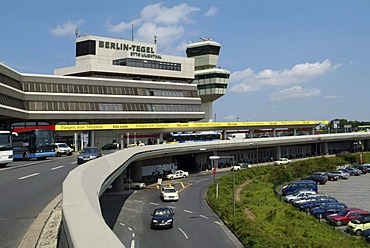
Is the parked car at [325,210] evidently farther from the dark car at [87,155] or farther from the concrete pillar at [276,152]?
the concrete pillar at [276,152]

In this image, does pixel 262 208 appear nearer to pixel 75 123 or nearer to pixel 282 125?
pixel 75 123

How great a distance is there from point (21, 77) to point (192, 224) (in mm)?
57057

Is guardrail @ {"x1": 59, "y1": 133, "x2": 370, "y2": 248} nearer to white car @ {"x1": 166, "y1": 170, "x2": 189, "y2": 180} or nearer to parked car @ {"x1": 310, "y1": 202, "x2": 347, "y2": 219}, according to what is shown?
parked car @ {"x1": 310, "y1": 202, "x2": 347, "y2": 219}

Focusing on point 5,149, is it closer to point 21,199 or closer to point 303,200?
point 21,199

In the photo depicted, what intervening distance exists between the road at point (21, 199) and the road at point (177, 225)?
7386mm

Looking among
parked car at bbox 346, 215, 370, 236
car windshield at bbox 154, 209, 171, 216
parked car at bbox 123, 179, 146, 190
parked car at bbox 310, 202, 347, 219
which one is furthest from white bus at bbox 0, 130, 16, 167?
parked car at bbox 346, 215, 370, 236

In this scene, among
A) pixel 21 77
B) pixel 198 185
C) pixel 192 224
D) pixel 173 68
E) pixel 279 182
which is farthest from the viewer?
pixel 173 68

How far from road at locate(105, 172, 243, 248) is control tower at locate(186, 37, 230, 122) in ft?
243

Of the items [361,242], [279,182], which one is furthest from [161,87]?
[361,242]

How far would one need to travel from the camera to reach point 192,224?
35.2 meters

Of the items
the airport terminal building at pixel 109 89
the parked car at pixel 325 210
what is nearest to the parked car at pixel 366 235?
the parked car at pixel 325 210

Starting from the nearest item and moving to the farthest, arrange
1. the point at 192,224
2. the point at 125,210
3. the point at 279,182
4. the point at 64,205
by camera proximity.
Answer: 1. the point at 64,205
2. the point at 192,224
3. the point at 125,210
4. the point at 279,182

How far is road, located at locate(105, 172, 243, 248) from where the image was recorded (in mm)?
29500

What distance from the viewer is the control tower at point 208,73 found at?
124 meters
